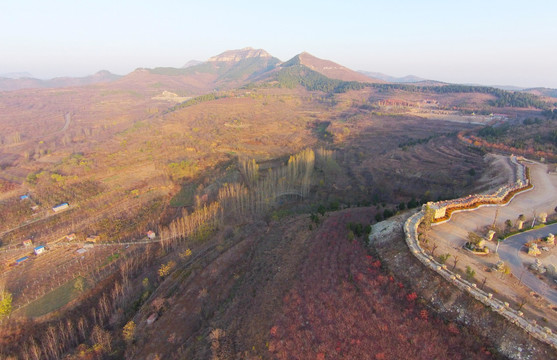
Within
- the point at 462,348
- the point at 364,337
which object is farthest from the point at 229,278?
the point at 462,348

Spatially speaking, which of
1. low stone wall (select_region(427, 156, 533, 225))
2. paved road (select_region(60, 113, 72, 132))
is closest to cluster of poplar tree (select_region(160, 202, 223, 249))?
low stone wall (select_region(427, 156, 533, 225))

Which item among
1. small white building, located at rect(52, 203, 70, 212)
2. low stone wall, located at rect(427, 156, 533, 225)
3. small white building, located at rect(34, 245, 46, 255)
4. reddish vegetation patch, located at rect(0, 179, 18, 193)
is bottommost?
small white building, located at rect(34, 245, 46, 255)

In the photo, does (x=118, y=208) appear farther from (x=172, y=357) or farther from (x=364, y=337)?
(x=364, y=337)

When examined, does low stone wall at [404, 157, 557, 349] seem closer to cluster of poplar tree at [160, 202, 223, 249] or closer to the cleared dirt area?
the cleared dirt area

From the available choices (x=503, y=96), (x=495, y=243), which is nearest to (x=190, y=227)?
(x=495, y=243)

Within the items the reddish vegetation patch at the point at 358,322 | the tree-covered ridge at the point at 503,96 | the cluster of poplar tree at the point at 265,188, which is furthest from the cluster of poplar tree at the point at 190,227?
the tree-covered ridge at the point at 503,96

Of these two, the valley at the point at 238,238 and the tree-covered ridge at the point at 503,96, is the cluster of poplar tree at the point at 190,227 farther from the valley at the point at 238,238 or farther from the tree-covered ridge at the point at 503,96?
the tree-covered ridge at the point at 503,96
